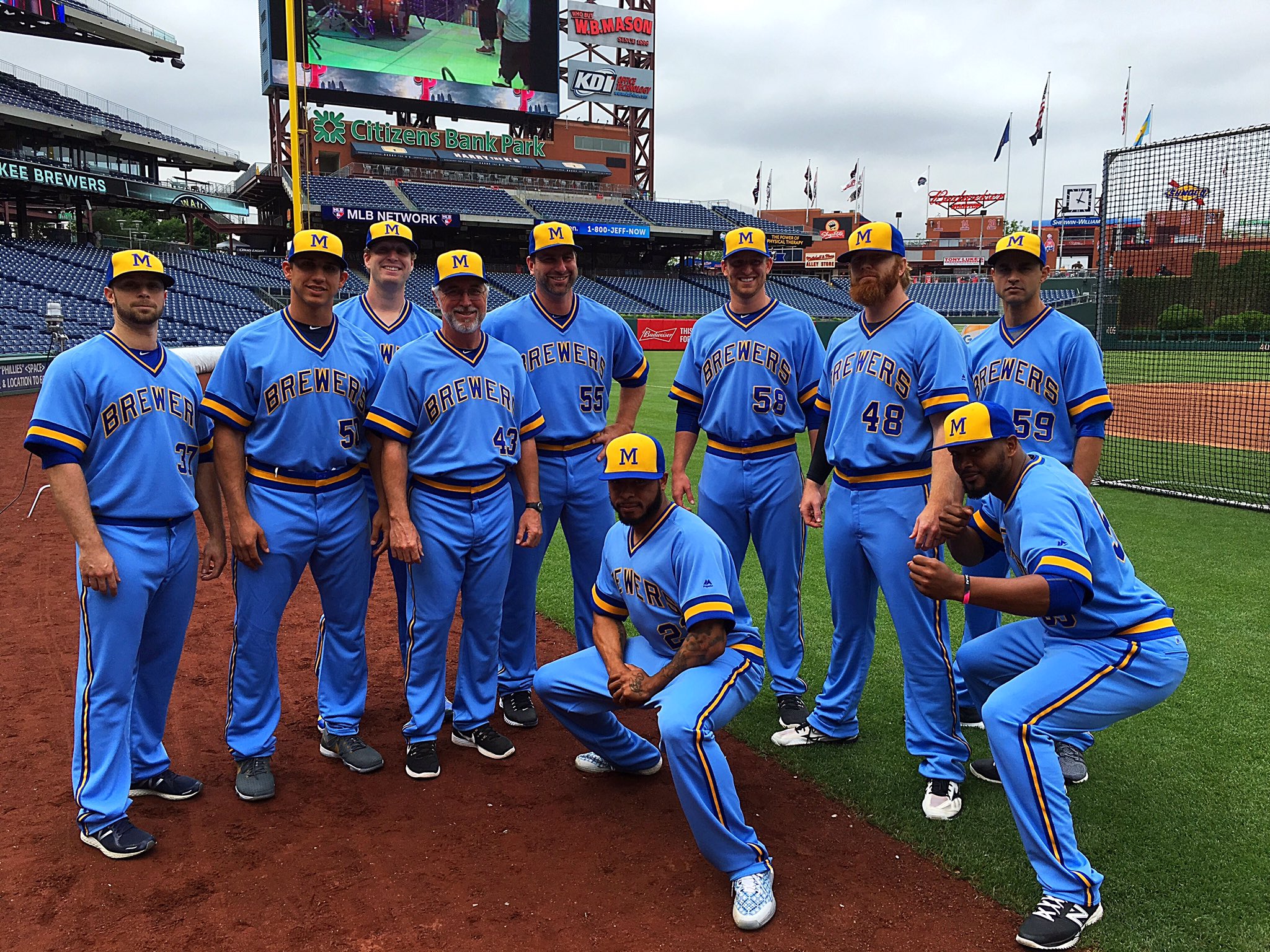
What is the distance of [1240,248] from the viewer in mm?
14812

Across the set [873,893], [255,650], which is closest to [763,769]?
[873,893]

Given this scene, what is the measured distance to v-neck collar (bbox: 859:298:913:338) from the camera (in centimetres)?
409

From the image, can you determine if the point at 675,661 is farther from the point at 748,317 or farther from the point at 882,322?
the point at 748,317

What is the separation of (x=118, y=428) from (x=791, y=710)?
3.44m

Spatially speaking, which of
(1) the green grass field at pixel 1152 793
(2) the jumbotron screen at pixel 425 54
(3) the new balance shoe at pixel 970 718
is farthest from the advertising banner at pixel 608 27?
(3) the new balance shoe at pixel 970 718

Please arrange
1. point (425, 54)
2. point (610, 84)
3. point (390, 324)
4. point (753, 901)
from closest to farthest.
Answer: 1. point (753, 901)
2. point (390, 324)
3. point (425, 54)
4. point (610, 84)

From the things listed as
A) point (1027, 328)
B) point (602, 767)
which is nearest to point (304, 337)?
point (602, 767)

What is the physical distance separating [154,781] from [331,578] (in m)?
1.15

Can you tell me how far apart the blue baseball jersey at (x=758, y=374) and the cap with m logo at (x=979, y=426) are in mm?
1474

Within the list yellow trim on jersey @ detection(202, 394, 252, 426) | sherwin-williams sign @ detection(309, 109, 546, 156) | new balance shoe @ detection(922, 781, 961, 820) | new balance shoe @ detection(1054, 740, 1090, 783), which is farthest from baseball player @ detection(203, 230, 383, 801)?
sherwin-williams sign @ detection(309, 109, 546, 156)

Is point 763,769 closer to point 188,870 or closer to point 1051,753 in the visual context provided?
point 1051,753

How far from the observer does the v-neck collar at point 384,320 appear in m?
4.95

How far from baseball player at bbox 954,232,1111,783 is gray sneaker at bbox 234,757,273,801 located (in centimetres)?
340

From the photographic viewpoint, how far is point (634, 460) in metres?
3.42
